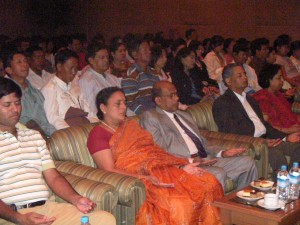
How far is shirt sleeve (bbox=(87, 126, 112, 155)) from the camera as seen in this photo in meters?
3.18

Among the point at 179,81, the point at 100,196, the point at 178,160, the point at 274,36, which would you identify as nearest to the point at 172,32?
the point at 274,36

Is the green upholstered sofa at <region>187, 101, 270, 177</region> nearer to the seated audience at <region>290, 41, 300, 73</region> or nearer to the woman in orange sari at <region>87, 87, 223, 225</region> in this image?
the woman in orange sari at <region>87, 87, 223, 225</region>

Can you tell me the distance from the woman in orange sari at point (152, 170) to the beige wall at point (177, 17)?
7.34m

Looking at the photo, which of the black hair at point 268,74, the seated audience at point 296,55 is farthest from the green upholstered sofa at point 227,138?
the seated audience at point 296,55

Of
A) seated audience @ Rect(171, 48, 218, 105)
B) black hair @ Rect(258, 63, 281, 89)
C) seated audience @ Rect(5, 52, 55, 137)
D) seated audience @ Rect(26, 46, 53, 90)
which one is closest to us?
seated audience @ Rect(5, 52, 55, 137)

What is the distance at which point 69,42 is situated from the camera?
8.11m

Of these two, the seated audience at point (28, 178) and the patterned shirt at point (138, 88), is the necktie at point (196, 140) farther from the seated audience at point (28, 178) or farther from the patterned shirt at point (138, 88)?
the seated audience at point (28, 178)

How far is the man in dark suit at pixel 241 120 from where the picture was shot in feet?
13.7

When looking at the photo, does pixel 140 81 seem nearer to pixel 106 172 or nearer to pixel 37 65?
pixel 37 65

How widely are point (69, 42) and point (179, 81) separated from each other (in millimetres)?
3346

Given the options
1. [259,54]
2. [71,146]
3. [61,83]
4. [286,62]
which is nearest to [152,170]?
[71,146]

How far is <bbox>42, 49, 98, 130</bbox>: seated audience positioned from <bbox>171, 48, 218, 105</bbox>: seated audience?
139 centimetres

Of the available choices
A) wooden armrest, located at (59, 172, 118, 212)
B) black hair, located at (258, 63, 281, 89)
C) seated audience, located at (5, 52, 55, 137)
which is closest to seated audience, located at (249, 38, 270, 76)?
black hair, located at (258, 63, 281, 89)

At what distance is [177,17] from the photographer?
10953 mm
